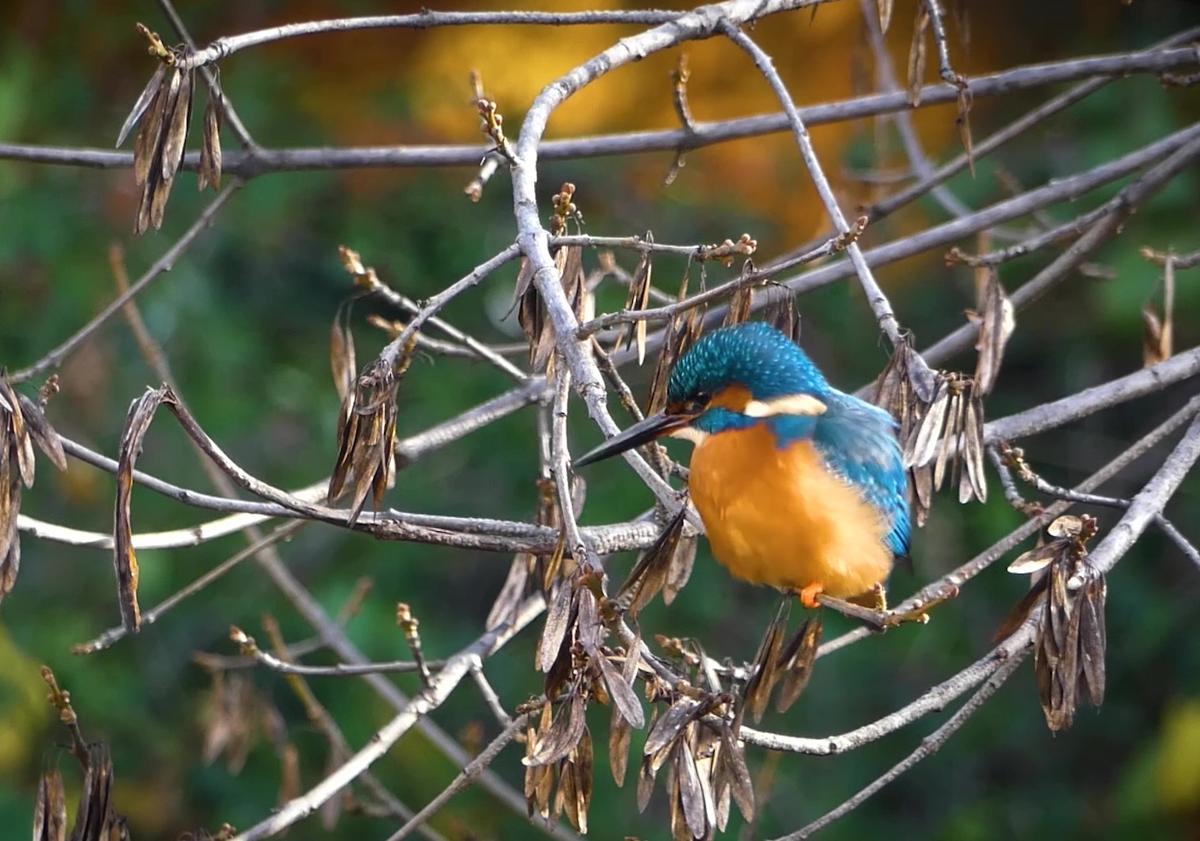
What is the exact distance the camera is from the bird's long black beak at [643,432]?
1629 millimetres

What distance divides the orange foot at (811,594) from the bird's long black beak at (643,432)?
0.91 feet

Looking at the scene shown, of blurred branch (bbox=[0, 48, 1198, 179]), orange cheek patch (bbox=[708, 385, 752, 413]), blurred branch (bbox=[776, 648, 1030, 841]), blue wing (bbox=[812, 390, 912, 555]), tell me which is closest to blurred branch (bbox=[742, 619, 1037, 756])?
blurred branch (bbox=[776, 648, 1030, 841])

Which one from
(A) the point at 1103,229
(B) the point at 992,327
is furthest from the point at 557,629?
(A) the point at 1103,229

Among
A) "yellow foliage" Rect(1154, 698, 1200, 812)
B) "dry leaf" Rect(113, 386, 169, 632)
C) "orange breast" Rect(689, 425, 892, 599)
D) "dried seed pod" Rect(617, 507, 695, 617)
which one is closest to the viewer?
"dry leaf" Rect(113, 386, 169, 632)

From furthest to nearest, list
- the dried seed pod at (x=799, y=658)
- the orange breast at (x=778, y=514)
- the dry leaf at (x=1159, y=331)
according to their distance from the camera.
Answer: the dry leaf at (x=1159, y=331), the orange breast at (x=778, y=514), the dried seed pod at (x=799, y=658)

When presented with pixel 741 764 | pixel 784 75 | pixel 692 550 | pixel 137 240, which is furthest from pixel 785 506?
pixel 784 75

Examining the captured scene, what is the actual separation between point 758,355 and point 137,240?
2759 millimetres

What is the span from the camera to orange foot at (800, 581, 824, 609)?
1.99m

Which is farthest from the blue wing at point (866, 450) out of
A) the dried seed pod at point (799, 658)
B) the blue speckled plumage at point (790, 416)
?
the dried seed pod at point (799, 658)

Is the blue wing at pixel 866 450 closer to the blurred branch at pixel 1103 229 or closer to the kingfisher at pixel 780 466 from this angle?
the kingfisher at pixel 780 466

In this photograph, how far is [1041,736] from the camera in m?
4.58

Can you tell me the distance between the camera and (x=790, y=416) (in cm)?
207

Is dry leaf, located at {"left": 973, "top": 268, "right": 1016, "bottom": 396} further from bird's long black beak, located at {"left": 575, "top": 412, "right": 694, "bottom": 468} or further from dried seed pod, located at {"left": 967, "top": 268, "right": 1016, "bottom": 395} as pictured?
bird's long black beak, located at {"left": 575, "top": 412, "right": 694, "bottom": 468}

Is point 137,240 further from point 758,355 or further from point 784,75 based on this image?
point 758,355
